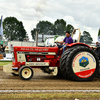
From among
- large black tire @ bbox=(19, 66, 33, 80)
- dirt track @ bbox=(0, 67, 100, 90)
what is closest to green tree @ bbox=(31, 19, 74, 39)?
large black tire @ bbox=(19, 66, 33, 80)

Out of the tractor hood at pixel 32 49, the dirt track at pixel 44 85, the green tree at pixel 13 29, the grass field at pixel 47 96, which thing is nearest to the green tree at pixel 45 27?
the green tree at pixel 13 29

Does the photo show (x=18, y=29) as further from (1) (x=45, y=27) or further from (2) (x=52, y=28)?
(2) (x=52, y=28)

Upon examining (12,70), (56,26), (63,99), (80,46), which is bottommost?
(63,99)

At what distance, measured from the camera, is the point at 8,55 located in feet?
50.7

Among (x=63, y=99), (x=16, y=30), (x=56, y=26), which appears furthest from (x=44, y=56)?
(x=56, y=26)

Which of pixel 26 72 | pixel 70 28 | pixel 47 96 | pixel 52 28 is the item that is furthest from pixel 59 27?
pixel 47 96

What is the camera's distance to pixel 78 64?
18.6 ft

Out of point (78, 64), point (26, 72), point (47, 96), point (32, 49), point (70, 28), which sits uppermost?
point (70, 28)

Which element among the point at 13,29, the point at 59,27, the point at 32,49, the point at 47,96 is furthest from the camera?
the point at 59,27

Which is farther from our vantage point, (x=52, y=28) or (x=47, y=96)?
(x=52, y=28)

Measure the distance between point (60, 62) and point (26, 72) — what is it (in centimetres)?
117

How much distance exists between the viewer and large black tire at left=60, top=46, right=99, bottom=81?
5605 millimetres

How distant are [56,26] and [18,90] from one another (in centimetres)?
5989

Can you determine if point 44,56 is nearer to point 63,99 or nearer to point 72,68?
point 72,68
